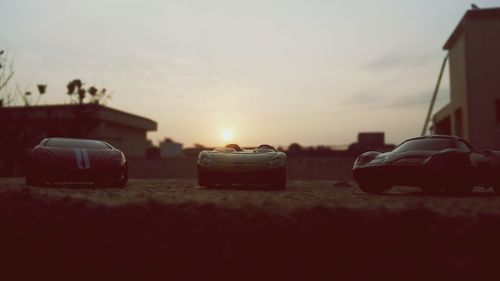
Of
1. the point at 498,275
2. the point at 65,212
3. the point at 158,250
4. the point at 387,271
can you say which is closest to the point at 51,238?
the point at 65,212

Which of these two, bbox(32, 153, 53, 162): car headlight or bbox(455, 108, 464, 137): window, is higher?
bbox(455, 108, 464, 137): window

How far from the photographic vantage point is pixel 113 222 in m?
4.03

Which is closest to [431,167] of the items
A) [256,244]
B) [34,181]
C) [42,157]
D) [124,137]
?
[256,244]

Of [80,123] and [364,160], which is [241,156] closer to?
[364,160]

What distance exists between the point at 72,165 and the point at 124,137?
22.9 meters

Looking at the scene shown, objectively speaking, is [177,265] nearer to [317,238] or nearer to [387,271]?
[317,238]

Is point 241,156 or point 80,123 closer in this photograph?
point 241,156

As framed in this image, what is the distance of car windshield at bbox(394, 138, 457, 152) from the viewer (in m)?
8.73

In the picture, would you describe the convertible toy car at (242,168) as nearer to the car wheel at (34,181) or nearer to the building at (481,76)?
the car wheel at (34,181)

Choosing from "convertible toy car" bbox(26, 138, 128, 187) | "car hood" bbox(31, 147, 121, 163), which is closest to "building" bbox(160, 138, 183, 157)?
"convertible toy car" bbox(26, 138, 128, 187)

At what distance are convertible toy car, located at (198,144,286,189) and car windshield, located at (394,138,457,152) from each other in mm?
2405

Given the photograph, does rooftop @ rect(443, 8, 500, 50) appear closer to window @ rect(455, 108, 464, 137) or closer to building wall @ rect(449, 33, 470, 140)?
building wall @ rect(449, 33, 470, 140)

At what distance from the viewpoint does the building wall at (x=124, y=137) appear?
95.6 feet

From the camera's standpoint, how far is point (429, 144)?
350 inches
